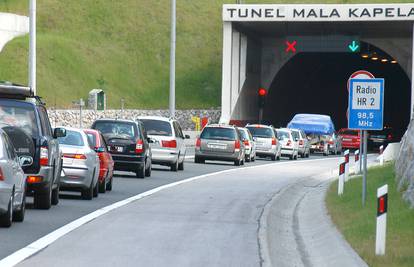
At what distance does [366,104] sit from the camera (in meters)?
22.1

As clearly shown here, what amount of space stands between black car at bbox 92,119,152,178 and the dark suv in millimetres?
11824

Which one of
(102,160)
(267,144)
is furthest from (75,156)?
(267,144)

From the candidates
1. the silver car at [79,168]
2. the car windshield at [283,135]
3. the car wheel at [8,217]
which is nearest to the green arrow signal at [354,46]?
the car windshield at [283,135]

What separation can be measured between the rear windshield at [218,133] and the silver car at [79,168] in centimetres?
2192

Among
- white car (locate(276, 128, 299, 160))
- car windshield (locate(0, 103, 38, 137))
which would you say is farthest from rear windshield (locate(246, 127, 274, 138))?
car windshield (locate(0, 103, 38, 137))

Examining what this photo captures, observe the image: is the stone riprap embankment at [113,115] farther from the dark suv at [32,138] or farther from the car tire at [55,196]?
the dark suv at [32,138]

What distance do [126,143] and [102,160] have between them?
22.7 ft

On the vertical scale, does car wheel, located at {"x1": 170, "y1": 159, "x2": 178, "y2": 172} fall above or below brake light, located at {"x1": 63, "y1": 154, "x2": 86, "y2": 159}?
below

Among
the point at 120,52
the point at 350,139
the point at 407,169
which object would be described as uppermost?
the point at 120,52

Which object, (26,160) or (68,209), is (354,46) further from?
(26,160)

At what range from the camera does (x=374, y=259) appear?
45.3 feet

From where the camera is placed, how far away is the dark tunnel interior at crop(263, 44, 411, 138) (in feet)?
278

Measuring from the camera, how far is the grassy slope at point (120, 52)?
262 ft

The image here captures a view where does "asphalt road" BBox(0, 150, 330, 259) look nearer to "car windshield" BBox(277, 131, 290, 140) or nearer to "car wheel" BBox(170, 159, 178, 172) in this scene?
"car wheel" BBox(170, 159, 178, 172)
